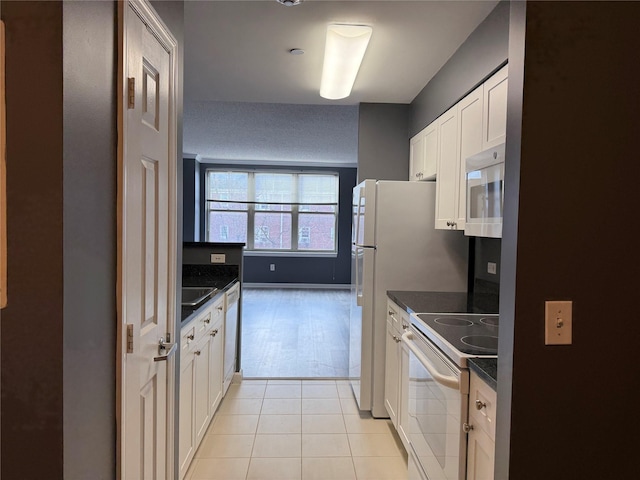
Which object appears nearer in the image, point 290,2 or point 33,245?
point 33,245

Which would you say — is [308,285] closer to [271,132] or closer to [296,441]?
[271,132]

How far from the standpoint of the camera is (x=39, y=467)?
2.77 feet

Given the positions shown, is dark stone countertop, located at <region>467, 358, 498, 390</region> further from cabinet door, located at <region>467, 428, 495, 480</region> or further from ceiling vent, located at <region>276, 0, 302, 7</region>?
ceiling vent, located at <region>276, 0, 302, 7</region>

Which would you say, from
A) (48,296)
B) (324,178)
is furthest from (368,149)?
(324,178)

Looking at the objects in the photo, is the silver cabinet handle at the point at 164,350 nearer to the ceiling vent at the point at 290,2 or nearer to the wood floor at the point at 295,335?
the ceiling vent at the point at 290,2

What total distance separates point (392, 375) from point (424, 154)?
160cm

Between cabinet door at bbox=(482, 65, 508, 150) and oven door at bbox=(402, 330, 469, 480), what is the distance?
100 centimetres

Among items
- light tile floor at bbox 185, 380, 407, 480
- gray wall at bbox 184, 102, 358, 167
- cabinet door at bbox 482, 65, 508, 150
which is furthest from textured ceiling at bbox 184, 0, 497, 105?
light tile floor at bbox 185, 380, 407, 480

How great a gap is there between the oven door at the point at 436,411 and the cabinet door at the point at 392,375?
2.02 ft

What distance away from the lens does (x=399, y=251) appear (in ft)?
9.92

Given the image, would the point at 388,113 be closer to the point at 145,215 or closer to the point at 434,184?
the point at 434,184

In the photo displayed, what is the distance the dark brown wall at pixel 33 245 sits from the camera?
0.80m

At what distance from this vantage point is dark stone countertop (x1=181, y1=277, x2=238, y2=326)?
2037 millimetres

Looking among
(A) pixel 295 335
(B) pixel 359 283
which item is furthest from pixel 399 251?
(A) pixel 295 335
